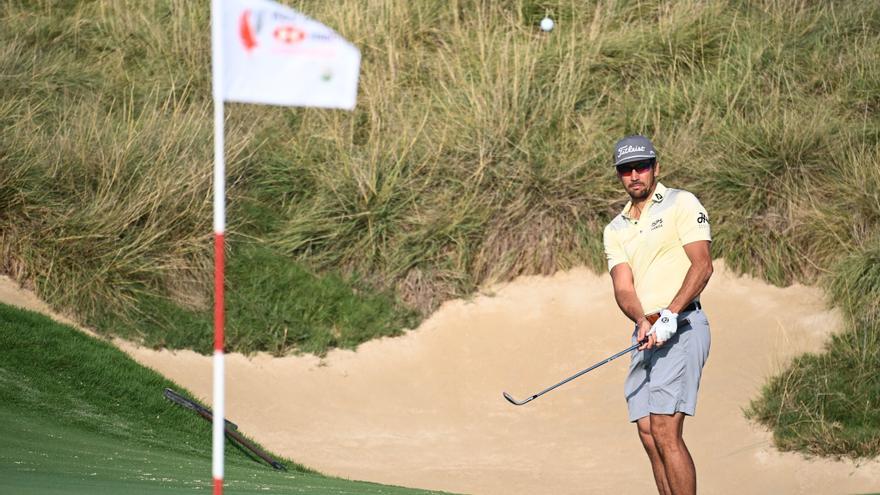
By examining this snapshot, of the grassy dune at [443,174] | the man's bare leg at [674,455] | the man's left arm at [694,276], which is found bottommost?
the man's bare leg at [674,455]

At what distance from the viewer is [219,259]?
4.32 m

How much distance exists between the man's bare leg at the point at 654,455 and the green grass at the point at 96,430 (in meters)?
1.49

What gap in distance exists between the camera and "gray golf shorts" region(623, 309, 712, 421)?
5883mm

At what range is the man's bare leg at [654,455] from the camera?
6016 millimetres

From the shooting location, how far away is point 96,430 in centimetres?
842

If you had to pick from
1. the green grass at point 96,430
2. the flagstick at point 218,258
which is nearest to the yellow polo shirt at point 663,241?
the green grass at point 96,430

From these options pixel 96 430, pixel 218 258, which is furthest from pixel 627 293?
pixel 96 430

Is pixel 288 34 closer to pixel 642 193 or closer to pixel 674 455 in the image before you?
pixel 642 193

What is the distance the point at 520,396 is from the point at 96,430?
3.98 meters

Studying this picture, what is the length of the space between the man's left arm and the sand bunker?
14.2 ft

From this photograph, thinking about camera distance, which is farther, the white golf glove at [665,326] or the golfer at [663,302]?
the golfer at [663,302]

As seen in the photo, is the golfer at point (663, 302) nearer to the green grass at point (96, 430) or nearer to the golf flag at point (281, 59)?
the green grass at point (96, 430)

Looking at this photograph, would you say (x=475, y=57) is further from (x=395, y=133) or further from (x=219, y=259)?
(x=219, y=259)

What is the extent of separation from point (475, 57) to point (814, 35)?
3768mm
